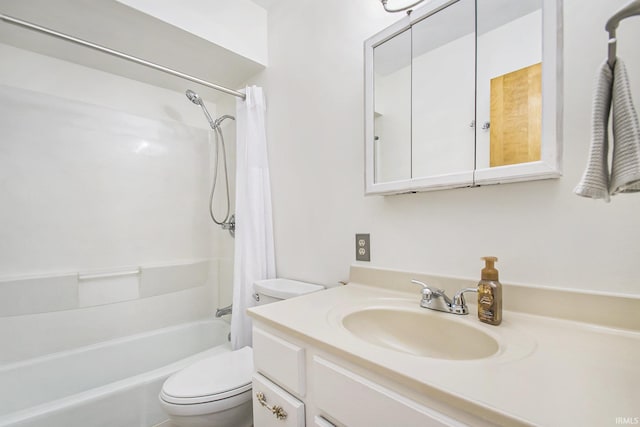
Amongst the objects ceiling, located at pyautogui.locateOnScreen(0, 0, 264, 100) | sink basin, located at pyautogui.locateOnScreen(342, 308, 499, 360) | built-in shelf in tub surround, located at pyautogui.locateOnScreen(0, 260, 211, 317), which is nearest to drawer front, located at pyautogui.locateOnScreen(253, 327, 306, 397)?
sink basin, located at pyautogui.locateOnScreen(342, 308, 499, 360)

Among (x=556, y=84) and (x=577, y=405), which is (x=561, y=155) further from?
(x=577, y=405)

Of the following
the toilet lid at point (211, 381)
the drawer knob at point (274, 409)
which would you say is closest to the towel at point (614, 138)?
the drawer knob at point (274, 409)

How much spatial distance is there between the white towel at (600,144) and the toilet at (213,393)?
3.65 feet

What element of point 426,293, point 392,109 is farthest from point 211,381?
point 392,109

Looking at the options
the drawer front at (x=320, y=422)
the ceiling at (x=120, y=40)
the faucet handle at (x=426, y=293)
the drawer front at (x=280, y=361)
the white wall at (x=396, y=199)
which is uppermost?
the ceiling at (x=120, y=40)

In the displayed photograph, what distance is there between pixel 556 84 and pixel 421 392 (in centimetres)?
88

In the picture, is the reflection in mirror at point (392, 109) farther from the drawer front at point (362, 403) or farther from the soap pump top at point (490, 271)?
the drawer front at point (362, 403)

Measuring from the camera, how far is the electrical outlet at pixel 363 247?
124cm

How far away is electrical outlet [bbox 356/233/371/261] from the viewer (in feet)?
4.06

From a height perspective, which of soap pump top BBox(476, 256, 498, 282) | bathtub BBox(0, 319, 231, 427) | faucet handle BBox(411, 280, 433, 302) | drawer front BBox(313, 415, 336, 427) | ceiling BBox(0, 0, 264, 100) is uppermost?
ceiling BBox(0, 0, 264, 100)

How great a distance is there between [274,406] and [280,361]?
0.49 ft

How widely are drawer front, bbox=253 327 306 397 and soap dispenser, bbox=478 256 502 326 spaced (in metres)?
0.53

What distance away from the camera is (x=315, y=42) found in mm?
1519

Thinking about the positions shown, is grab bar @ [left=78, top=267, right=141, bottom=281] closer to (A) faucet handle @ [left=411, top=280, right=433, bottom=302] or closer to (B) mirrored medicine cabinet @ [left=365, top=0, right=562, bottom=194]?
(B) mirrored medicine cabinet @ [left=365, top=0, right=562, bottom=194]
